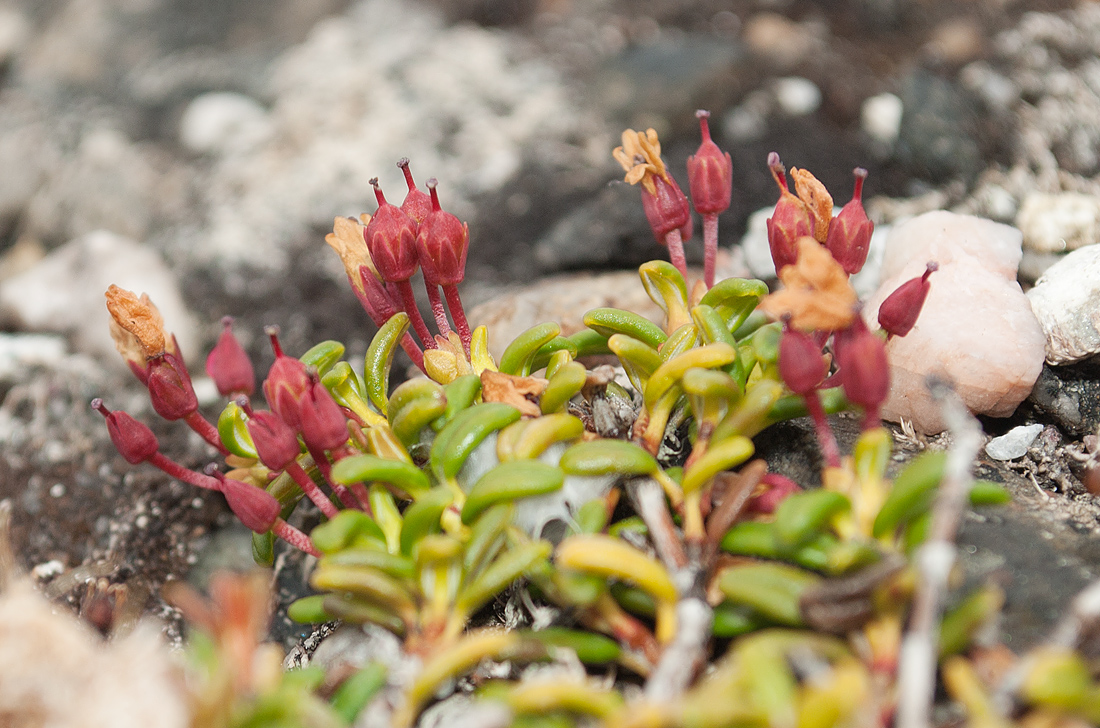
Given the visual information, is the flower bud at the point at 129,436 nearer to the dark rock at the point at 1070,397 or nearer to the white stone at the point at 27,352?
the white stone at the point at 27,352

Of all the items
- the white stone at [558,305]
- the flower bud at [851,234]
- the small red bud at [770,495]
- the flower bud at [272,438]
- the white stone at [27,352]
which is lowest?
the white stone at [27,352]

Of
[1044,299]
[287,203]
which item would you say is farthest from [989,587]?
[287,203]

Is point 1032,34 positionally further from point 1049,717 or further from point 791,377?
point 1049,717

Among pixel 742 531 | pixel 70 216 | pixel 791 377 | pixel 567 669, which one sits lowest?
pixel 70 216

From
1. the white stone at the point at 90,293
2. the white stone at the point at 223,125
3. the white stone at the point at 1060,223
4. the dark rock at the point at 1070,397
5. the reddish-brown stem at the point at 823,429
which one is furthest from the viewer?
the white stone at the point at 223,125

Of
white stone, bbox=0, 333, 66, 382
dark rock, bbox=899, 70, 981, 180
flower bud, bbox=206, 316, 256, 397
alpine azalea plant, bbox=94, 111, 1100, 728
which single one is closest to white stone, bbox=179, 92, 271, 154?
white stone, bbox=0, 333, 66, 382

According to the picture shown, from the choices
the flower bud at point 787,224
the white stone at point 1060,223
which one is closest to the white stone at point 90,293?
the flower bud at point 787,224

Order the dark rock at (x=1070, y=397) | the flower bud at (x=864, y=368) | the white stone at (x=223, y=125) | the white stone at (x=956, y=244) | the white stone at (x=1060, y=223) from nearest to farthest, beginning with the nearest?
1. the flower bud at (x=864, y=368)
2. the dark rock at (x=1070, y=397)
3. the white stone at (x=956, y=244)
4. the white stone at (x=1060, y=223)
5. the white stone at (x=223, y=125)
